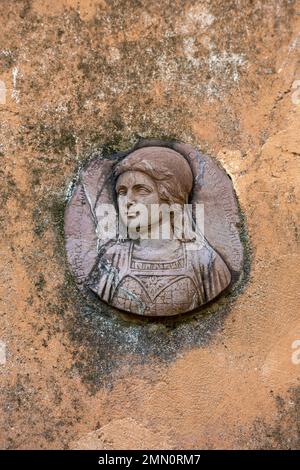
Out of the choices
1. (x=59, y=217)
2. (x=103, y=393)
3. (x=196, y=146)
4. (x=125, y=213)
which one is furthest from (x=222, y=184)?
(x=103, y=393)

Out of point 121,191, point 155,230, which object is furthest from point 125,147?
point 155,230

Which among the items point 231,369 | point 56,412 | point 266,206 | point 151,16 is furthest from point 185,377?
point 151,16

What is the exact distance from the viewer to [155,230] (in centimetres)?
393

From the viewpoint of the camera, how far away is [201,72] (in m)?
4.08

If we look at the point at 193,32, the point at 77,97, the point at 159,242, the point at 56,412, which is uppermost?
the point at 193,32

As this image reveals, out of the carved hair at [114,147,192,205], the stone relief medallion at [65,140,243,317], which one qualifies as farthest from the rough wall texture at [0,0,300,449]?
the carved hair at [114,147,192,205]

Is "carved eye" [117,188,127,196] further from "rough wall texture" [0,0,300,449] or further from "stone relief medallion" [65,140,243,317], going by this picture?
"rough wall texture" [0,0,300,449]

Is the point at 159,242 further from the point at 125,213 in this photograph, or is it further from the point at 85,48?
the point at 85,48

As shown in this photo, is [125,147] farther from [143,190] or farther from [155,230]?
[155,230]

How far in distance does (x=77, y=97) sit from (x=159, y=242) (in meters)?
0.73

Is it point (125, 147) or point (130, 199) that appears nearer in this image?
point (130, 199)

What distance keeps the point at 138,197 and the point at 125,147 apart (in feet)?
0.99

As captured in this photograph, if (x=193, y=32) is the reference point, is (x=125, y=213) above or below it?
below

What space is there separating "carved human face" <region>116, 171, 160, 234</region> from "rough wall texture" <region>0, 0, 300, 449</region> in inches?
9.7
